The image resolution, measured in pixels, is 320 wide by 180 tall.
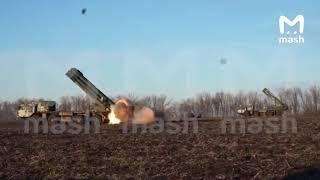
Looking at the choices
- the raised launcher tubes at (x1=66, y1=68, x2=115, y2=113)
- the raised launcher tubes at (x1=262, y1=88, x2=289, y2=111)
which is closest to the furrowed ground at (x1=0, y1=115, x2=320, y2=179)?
the raised launcher tubes at (x1=66, y1=68, x2=115, y2=113)

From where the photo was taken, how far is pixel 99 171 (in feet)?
44.4

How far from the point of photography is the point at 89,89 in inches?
1705

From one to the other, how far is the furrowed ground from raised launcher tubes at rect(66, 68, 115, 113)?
21.4 m

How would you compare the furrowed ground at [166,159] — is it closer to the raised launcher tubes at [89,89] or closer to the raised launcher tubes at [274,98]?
the raised launcher tubes at [89,89]

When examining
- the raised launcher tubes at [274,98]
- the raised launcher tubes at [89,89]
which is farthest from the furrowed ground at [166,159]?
the raised launcher tubes at [274,98]

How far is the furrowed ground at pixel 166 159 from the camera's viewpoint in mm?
13078

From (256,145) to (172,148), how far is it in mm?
3085

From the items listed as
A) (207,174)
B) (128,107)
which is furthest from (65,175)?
(128,107)

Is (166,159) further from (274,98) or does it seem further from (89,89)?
(274,98)

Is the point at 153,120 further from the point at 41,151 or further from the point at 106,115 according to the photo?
the point at 41,151

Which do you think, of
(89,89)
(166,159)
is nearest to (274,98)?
(89,89)

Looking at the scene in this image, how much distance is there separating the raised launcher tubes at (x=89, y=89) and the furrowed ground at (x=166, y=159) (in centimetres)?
2136

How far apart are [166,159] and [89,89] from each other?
93.0 feet

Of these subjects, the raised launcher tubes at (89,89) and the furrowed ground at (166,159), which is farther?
the raised launcher tubes at (89,89)
